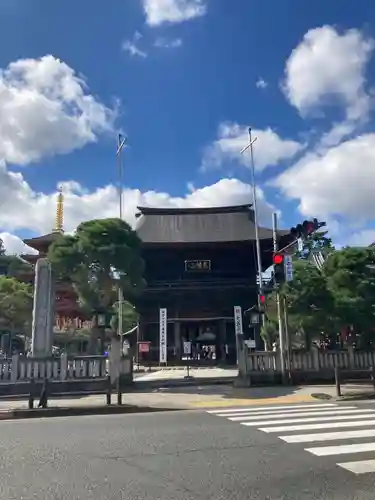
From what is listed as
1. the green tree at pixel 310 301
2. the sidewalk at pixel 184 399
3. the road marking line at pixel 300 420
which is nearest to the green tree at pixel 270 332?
the green tree at pixel 310 301

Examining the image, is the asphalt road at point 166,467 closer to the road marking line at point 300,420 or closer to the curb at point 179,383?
the road marking line at point 300,420

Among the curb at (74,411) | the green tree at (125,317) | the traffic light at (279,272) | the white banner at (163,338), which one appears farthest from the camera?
the white banner at (163,338)

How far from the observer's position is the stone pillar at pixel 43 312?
19.7 metres

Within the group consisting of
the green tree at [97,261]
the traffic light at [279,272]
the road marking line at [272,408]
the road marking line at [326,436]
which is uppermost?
the green tree at [97,261]

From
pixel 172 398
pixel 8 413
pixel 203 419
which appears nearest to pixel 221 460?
pixel 203 419

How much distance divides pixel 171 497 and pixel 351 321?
16883 millimetres

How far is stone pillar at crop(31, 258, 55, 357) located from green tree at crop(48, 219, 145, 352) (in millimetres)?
867

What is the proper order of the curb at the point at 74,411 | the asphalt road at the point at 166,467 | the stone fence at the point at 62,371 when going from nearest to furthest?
the asphalt road at the point at 166,467 → the curb at the point at 74,411 → the stone fence at the point at 62,371

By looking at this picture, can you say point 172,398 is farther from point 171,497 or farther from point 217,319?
point 217,319

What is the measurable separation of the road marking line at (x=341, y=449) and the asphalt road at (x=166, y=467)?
8.4 inches

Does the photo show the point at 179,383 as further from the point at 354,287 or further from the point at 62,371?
the point at 354,287

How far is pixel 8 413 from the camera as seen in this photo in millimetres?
12141

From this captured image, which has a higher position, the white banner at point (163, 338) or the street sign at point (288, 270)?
the street sign at point (288, 270)

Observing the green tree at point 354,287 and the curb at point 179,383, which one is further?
the curb at point 179,383
